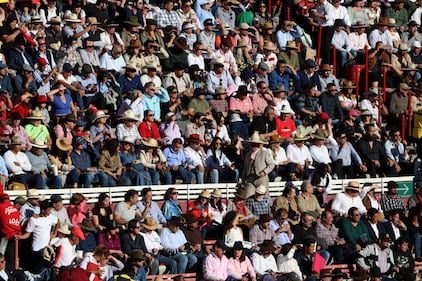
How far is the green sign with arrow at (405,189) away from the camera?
30.8m

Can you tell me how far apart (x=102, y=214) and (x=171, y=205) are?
1.57 meters

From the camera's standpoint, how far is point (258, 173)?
93.2 feet

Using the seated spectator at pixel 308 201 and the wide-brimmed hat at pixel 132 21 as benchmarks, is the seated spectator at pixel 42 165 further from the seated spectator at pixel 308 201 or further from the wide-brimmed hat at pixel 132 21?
the wide-brimmed hat at pixel 132 21

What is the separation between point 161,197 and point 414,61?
9465mm

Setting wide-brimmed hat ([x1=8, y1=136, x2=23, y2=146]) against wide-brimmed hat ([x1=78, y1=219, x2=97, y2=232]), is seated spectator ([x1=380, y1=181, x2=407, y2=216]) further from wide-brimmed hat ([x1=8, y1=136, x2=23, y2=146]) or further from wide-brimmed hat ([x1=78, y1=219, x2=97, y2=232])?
wide-brimmed hat ([x1=8, y1=136, x2=23, y2=146])

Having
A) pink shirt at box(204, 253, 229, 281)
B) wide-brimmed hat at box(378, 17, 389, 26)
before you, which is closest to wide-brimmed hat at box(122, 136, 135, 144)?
pink shirt at box(204, 253, 229, 281)

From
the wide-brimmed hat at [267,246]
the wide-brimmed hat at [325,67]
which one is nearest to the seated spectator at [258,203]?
the wide-brimmed hat at [267,246]

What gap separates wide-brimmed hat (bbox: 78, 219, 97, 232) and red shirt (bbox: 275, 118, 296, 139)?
566 centimetres

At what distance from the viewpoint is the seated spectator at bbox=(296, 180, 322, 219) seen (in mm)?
28344

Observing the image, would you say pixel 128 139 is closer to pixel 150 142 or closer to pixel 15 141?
pixel 150 142

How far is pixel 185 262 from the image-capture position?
2577 centimetres

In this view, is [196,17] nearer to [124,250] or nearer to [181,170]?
[181,170]

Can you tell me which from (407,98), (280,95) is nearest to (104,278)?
(280,95)

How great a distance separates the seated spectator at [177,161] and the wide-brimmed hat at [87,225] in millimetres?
2838
